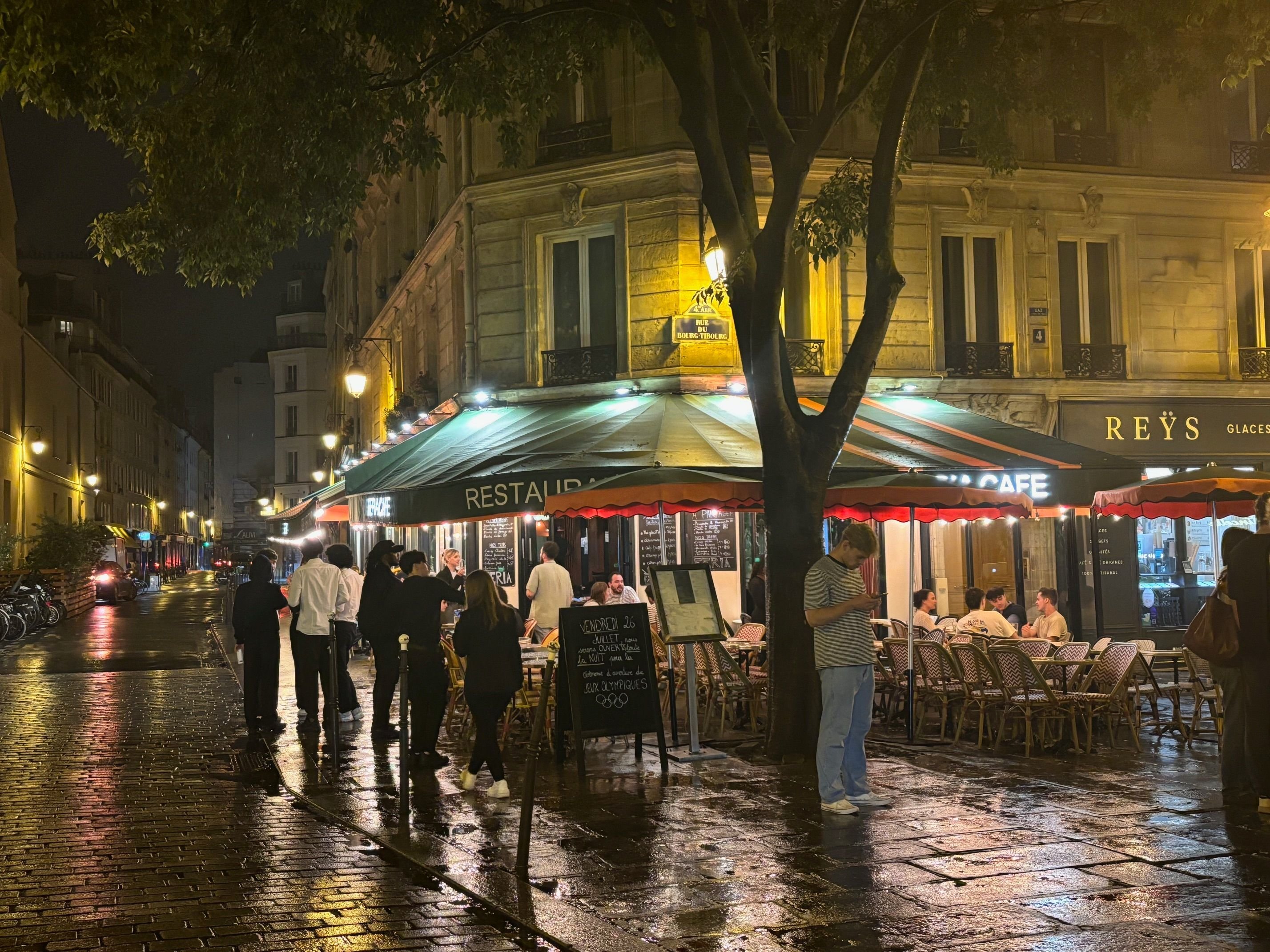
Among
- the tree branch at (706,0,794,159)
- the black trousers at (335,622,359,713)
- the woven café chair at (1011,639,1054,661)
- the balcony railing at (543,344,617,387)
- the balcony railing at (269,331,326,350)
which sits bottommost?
the black trousers at (335,622,359,713)

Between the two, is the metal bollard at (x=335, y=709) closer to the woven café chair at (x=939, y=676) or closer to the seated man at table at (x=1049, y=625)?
the woven café chair at (x=939, y=676)

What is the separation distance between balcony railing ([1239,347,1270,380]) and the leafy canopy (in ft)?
29.6

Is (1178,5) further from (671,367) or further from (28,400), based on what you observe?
(28,400)

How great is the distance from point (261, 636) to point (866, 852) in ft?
24.4

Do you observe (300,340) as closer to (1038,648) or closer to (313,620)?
(313,620)

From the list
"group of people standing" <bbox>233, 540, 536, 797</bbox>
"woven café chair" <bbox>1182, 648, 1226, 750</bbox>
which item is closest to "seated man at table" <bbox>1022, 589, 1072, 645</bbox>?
"woven café chair" <bbox>1182, 648, 1226, 750</bbox>

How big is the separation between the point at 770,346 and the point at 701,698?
4716 mm

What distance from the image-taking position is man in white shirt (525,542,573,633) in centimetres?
1531

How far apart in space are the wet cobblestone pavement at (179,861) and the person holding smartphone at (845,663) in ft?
9.40

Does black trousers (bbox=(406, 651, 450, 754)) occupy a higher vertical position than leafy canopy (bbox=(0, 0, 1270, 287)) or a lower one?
lower

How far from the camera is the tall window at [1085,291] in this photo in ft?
68.8

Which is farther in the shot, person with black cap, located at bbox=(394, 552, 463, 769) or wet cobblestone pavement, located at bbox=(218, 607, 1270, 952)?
person with black cap, located at bbox=(394, 552, 463, 769)

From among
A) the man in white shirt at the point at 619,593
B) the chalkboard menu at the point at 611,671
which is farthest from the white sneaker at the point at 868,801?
the man in white shirt at the point at 619,593

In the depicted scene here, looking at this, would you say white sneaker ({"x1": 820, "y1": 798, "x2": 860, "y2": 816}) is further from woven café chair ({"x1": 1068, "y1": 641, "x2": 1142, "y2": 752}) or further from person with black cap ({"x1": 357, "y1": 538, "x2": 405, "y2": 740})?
person with black cap ({"x1": 357, "y1": 538, "x2": 405, "y2": 740})
